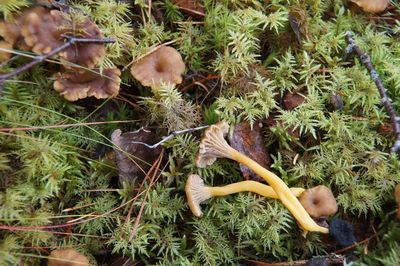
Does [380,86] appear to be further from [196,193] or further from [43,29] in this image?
[43,29]

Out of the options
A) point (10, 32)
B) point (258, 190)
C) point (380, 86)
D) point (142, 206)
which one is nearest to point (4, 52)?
point (10, 32)

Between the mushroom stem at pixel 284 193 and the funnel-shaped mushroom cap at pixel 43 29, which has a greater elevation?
the funnel-shaped mushroom cap at pixel 43 29

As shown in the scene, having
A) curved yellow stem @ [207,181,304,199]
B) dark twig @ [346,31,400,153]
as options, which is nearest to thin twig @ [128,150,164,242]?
curved yellow stem @ [207,181,304,199]

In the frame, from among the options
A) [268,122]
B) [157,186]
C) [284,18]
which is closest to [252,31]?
[284,18]

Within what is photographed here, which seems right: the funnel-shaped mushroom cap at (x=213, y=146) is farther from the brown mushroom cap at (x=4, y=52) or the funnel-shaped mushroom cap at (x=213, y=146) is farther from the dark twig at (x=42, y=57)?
the brown mushroom cap at (x=4, y=52)

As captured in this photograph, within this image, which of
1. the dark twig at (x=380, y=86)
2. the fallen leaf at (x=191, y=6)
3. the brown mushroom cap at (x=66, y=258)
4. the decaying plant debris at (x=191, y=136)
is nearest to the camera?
the brown mushroom cap at (x=66, y=258)

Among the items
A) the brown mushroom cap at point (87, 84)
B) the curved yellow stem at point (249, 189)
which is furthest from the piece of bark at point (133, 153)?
the curved yellow stem at point (249, 189)

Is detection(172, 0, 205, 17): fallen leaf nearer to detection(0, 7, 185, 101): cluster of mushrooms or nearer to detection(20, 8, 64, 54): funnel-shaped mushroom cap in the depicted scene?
detection(0, 7, 185, 101): cluster of mushrooms
